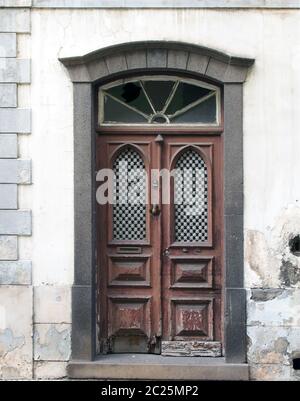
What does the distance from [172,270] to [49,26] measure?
2.88 meters

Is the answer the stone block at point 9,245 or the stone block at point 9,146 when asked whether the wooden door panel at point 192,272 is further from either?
the stone block at point 9,146

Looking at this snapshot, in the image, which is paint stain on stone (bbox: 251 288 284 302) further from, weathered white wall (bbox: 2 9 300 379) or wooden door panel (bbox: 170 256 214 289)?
wooden door panel (bbox: 170 256 214 289)

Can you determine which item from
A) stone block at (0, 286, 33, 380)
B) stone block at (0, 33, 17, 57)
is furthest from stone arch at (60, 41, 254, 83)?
stone block at (0, 286, 33, 380)

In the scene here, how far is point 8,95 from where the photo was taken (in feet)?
28.7

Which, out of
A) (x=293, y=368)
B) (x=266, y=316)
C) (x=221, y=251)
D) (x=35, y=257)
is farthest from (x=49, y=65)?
(x=293, y=368)

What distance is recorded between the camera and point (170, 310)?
29.3ft

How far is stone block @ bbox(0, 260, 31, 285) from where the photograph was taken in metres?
8.73

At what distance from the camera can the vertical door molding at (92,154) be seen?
8664 mm

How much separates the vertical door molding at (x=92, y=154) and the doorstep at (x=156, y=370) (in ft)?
0.35

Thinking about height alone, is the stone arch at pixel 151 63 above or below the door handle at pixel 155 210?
above

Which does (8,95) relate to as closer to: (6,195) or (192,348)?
(6,195)

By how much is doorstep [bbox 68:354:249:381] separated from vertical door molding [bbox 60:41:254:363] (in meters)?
0.11

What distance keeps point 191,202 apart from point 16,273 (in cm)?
199

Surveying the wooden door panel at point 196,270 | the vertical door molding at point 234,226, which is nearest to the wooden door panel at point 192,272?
the wooden door panel at point 196,270
